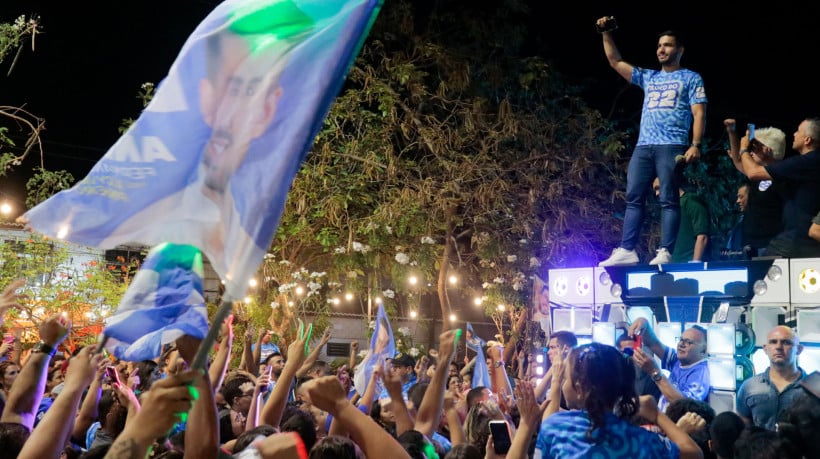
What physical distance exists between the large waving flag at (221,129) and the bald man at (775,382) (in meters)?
5.00

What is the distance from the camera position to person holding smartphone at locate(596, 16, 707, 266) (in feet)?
30.5

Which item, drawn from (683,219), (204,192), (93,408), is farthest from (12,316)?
(204,192)

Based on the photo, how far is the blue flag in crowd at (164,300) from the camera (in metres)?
3.17

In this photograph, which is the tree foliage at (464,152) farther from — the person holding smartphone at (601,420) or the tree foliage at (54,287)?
the person holding smartphone at (601,420)

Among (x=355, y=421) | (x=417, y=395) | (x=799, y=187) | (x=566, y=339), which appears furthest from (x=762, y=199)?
(x=355, y=421)

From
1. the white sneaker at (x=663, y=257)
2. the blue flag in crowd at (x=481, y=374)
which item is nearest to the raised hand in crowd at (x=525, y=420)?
the blue flag in crowd at (x=481, y=374)

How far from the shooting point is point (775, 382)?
21.8 ft

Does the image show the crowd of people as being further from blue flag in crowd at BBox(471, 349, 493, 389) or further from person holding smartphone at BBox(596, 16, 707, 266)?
blue flag in crowd at BBox(471, 349, 493, 389)

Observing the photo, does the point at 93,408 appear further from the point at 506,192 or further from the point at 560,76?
the point at 560,76

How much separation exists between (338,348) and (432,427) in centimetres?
3170

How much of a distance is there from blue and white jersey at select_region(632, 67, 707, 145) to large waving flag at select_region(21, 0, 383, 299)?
22.5 ft

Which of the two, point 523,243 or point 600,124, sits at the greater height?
point 600,124

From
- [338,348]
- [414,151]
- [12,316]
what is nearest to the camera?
[12,316]

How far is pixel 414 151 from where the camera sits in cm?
1739
